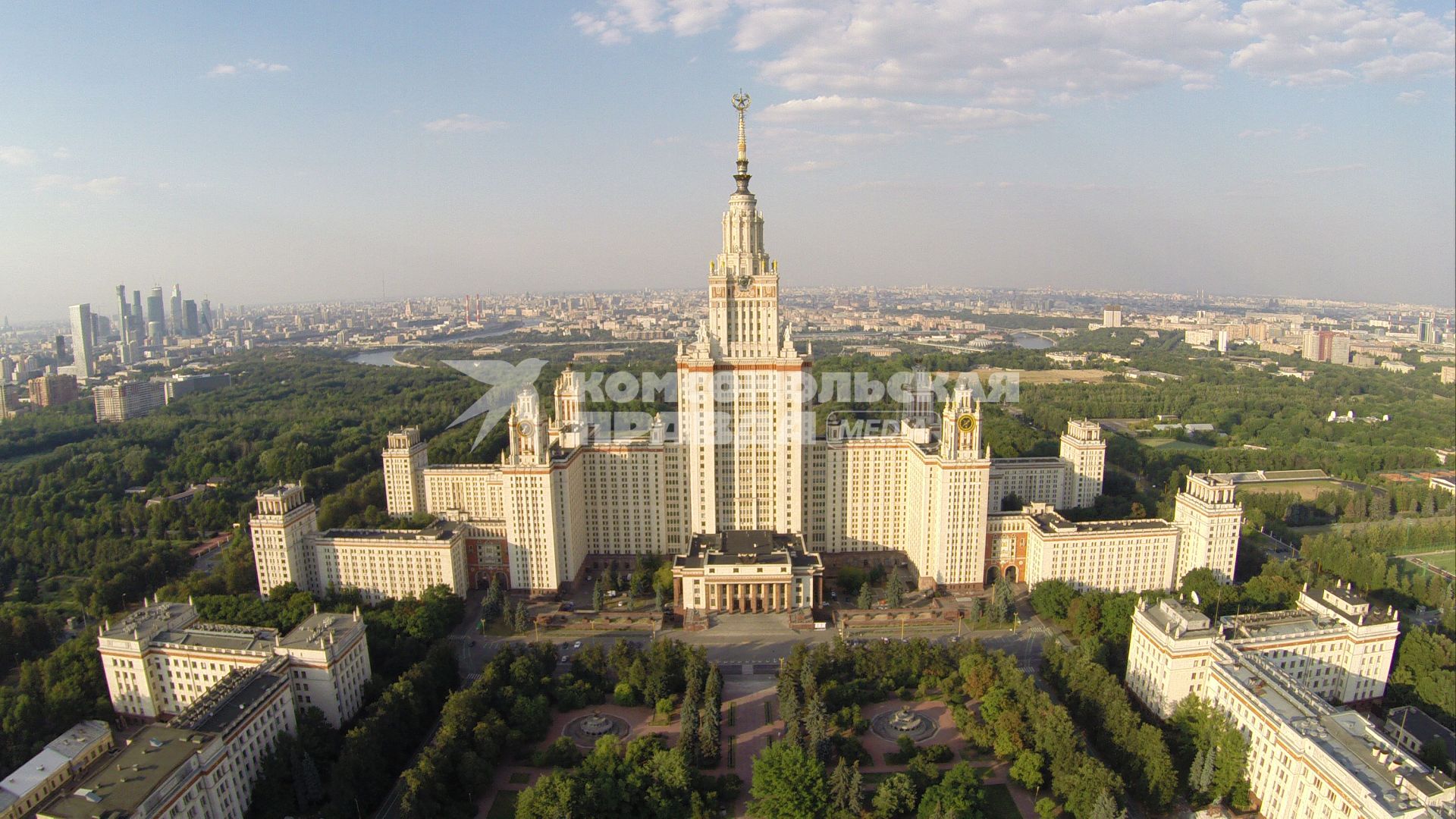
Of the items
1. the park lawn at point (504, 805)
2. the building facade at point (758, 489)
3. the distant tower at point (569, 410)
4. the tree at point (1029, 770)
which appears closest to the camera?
the park lawn at point (504, 805)

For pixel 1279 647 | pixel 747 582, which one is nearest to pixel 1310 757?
pixel 1279 647

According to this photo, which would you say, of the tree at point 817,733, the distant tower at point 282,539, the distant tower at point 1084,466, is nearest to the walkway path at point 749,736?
the tree at point 817,733

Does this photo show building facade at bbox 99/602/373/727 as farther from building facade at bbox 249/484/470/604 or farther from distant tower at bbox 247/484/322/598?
building facade at bbox 249/484/470/604

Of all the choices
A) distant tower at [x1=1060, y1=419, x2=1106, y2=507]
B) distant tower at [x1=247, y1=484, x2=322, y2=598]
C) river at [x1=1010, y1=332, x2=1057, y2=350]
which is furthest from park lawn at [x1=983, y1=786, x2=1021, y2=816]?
river at [x1=1010, y1=332, x2=1057, y2=350]

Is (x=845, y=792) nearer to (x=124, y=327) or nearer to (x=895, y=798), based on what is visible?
(x=895, y=798)

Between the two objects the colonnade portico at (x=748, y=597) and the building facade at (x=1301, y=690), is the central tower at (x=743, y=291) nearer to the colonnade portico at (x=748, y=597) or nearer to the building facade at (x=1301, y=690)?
the colonnade portico at (x=748, y=597)

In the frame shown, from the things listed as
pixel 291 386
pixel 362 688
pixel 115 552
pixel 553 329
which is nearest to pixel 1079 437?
pixel 362 688
